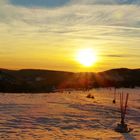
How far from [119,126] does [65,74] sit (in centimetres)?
9559

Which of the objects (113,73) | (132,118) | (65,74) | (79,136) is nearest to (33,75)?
(65,74)

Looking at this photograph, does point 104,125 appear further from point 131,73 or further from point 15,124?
point 131,73

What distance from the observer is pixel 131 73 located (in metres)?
116

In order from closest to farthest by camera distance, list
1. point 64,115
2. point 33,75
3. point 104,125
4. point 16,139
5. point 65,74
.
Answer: point 16,139
point 104,125
point 64,115
point 33,75
point 65,74

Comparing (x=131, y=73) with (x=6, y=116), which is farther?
(x=131, y=73)

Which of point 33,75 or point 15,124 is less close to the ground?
point 33,75

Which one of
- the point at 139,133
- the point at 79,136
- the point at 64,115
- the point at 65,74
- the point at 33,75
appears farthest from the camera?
the point at 65,74

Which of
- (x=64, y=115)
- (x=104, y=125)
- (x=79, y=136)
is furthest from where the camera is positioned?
(x=64, y=115)

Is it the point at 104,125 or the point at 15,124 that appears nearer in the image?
the point at 15,124

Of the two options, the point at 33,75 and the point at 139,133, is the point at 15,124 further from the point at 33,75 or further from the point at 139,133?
the point at 33,75

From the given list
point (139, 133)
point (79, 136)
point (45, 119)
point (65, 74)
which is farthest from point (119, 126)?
point (65, 74)

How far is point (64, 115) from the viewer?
985 inches

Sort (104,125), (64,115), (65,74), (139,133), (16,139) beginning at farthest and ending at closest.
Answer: (65,74) → (64,115) → (104,125) → (139,133) → (16,139)

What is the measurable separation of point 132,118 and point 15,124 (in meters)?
9.16
